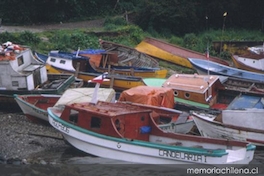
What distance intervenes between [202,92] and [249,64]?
9169mm

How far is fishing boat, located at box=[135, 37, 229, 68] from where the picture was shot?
105 ft

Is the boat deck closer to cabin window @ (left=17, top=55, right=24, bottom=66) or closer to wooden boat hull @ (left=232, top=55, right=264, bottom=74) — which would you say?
cabin window @ (left=17, top=55, right=24, bottom=66)

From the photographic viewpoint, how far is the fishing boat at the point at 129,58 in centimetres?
2905

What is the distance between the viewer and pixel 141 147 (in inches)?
646

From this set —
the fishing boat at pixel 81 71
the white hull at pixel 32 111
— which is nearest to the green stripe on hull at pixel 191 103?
the fishing boat at pixel 81 71

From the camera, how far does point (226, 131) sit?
1897cm

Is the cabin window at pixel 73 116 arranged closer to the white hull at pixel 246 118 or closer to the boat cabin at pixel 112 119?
the boat cabin at pixel 112 119

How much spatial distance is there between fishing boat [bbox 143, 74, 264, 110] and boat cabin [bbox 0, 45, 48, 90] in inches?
220

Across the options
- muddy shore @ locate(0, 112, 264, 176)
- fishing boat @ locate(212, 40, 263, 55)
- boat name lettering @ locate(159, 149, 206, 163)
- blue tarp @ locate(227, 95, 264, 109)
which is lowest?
fishing boat @ locate(212, 40, 263, 55)

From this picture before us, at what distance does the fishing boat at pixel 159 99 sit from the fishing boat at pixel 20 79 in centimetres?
346

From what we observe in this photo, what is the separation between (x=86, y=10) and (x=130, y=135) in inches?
1031

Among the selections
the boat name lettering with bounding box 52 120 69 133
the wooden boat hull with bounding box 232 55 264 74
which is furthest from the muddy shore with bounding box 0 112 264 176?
the wooden boat hull with bounding box 232 55 264 74

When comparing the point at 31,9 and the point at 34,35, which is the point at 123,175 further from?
the point at 31,9

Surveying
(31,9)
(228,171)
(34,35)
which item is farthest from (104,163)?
(31,9)
